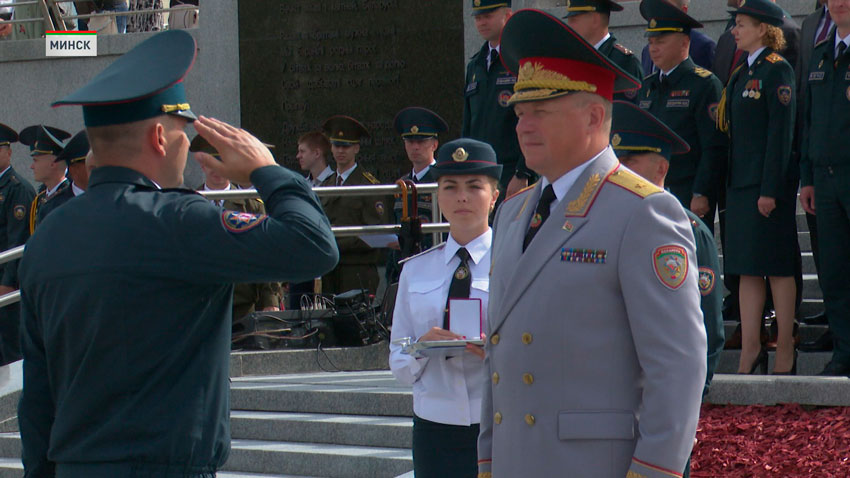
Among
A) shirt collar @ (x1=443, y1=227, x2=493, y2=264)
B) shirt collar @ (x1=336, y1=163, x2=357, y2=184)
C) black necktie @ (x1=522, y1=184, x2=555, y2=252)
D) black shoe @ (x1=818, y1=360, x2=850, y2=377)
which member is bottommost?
black shoe @ (x1=818, y1=360, x2=850, y2=377)

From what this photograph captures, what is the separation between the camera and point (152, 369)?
2.83 meters

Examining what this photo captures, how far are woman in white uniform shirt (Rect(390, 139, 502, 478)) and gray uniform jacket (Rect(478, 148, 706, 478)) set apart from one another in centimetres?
134

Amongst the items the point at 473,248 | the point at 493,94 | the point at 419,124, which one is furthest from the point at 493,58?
the point at 473,248

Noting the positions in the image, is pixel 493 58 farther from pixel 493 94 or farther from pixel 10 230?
pixel 10 230

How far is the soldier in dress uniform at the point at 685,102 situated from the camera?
7473 mm

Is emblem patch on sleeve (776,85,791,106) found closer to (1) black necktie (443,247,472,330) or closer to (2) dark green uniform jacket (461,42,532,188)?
(2) dark green uniform jacket (461,42,532,188)

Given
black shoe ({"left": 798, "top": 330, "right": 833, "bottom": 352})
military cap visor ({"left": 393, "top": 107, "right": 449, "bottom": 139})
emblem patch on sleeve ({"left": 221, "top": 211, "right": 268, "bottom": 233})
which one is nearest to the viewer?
emblem patch on sleeve ({"left": 221, "top": 211, "right": 268, "bottom": 233})

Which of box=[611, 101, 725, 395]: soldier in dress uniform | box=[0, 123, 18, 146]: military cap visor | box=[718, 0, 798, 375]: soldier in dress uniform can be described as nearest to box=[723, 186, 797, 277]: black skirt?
box=[718, 0, 798, 375]: soldier in dress uniform

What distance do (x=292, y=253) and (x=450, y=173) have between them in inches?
88.6

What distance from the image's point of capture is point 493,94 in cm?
818

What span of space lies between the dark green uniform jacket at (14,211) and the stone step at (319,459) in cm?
382

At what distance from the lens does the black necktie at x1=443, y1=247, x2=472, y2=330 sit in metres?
4.69

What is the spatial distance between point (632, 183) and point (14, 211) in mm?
8433

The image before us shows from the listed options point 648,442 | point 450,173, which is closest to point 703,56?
point 450,173
